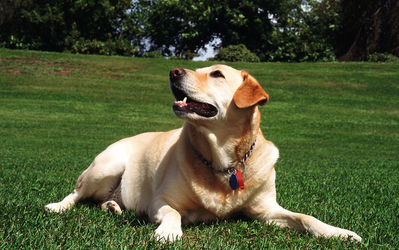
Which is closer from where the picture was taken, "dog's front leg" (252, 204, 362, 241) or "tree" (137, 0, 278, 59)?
"dog's front leg" (252, 204, 362, 241)

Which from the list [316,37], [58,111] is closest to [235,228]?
[58,111]

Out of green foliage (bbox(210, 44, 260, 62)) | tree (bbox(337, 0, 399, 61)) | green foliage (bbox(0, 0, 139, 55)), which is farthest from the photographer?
green foliage (bbox(0, 0, 139, 55))

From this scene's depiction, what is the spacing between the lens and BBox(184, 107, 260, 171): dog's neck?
3.09m

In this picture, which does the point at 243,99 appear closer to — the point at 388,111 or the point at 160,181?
the point at 160,181

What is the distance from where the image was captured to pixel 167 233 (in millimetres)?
2539

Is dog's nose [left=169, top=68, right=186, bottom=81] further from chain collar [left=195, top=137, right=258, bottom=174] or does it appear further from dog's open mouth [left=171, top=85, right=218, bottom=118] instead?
chain collar [left=195, top=137, right=258, bottom=174]

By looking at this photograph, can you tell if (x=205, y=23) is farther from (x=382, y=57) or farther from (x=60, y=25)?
(x=382, y=57)

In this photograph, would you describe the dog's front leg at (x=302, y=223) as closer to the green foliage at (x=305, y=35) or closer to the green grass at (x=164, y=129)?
the green grass at (x=164, y=129)

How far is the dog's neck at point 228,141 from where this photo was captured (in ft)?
10.1

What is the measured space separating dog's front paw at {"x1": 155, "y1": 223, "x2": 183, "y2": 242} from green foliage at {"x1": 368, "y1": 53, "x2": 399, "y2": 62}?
28.7 metres

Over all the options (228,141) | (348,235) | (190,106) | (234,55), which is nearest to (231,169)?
(228,141)

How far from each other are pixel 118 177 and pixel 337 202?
108 inches

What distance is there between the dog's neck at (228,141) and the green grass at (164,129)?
562 millimetres

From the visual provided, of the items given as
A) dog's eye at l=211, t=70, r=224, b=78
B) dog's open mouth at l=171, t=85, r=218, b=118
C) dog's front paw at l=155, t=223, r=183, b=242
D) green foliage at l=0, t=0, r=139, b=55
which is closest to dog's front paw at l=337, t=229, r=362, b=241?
dog's front paw at l=155, t=223, r=183, b=242
